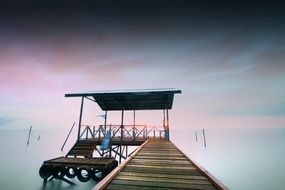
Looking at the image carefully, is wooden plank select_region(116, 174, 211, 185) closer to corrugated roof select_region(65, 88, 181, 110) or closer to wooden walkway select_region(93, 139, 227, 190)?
wooden walkway select_region(93, 139, 227, 190)

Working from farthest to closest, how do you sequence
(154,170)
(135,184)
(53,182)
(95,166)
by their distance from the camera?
(53,182)
(95,166)
(154,170)
(135,184)

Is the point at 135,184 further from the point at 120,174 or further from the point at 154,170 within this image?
the point at 154,170

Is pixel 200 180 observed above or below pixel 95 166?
above

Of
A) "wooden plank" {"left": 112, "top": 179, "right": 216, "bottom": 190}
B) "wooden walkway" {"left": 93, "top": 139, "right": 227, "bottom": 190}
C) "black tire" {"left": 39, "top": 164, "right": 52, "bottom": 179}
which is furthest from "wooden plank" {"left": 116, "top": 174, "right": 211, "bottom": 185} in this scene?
"black tire" {"left": 39, "top": 164, "right": 52, "bottom": 179}

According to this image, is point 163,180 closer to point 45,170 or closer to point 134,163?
point 134,163

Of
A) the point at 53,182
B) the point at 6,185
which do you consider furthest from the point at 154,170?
the point at 6,185

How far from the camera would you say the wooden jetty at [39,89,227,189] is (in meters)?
3.48

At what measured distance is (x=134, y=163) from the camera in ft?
17.3

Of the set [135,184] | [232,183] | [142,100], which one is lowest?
[232,183]

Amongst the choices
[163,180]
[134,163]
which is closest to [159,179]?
[163,180]

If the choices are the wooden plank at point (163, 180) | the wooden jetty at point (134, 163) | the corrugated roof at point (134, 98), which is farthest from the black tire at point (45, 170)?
the wooden plank at point (163, 180)

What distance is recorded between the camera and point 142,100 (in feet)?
51.0

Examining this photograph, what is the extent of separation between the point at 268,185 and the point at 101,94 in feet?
66.6

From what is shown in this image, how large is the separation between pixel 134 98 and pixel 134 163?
388 inches
